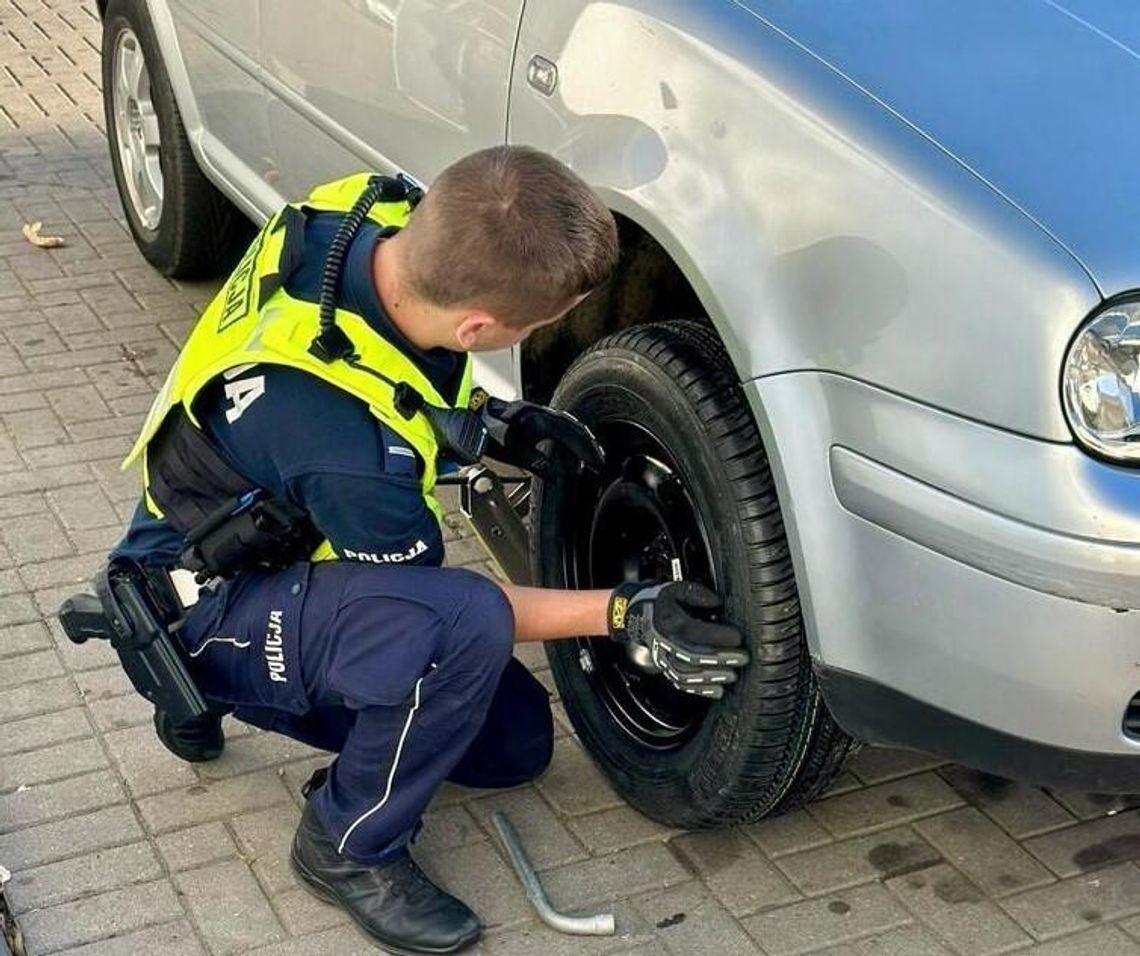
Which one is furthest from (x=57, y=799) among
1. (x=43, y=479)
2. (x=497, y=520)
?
(x=43, y=479)

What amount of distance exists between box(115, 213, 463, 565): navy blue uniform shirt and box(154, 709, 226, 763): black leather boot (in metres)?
0.63

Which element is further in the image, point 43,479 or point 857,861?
point 43,479

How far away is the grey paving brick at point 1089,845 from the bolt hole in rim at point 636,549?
2.26ft

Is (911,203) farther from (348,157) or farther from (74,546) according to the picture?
(74,546)

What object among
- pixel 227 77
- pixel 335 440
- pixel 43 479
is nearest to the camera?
pixel 335 440

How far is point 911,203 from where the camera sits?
2350 millimetres

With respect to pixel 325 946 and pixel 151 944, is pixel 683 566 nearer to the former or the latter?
pixel 325 946

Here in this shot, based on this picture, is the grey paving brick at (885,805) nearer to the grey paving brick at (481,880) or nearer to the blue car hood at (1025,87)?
the grey paving brick at (481,880)

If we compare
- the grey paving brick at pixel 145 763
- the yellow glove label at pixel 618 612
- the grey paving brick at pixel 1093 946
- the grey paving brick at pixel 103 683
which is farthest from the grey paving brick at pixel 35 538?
the grey paving brick at pixel 1093 946

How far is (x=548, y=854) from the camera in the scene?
3.07 metres

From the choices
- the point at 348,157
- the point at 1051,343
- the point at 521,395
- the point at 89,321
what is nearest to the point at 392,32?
the point at 348,157

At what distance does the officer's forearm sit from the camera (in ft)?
9.27

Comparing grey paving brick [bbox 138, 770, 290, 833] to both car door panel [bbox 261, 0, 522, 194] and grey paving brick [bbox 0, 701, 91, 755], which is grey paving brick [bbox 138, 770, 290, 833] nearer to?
grey paving brick [bbox 0, 701, 91, 755]

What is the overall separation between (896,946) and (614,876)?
489 mm
